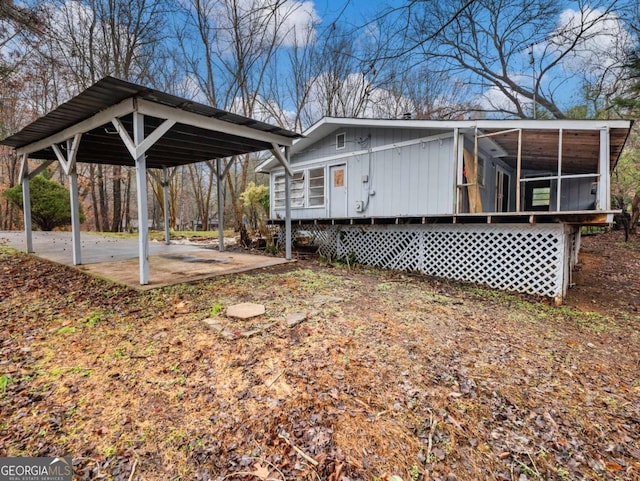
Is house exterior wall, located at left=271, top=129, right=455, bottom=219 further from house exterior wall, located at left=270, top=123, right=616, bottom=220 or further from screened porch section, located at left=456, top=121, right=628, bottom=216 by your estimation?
screened porch section, located at left=456, top=121, right=628, bottom=216

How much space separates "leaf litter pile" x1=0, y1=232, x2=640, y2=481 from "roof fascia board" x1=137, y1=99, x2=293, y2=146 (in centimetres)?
269

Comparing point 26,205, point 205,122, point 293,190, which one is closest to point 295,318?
point 205,122

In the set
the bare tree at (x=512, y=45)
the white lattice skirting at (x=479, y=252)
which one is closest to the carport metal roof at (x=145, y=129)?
the bare tree at (x=512, y=45)

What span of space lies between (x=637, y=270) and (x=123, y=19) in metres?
20.1

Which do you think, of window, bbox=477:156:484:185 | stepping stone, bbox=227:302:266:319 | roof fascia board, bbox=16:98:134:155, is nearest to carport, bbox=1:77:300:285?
roof fascia board, bbox=16:98:134:155

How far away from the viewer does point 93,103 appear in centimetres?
460

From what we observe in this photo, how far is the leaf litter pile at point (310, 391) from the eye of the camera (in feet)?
5.98

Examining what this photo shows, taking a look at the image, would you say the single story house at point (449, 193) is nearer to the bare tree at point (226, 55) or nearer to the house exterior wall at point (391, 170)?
the house exterior wall at point (391, 170)

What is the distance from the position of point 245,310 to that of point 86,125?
14.1ft

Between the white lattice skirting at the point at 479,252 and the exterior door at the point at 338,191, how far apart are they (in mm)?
635

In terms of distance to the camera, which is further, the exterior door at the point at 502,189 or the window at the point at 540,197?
the window at the point at 540,197

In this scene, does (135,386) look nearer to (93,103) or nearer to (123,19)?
(93,103)

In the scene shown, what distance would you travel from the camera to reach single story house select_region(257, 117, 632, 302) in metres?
5.70

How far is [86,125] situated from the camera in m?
5.23
